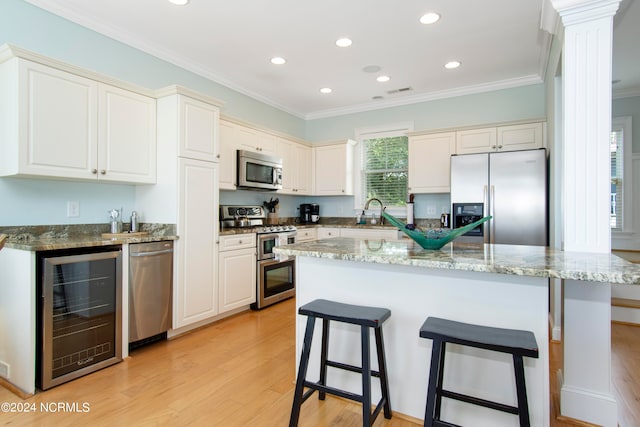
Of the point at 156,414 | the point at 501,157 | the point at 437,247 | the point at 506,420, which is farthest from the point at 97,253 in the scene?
the point at 501,157

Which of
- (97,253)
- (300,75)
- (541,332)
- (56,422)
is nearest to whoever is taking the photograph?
(541,332)

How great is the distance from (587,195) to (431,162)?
259 centimetres

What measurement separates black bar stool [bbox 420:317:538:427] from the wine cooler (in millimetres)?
2233

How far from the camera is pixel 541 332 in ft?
5.03

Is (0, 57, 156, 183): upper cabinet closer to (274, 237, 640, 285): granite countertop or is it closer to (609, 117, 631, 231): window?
(274, 237, 640, 285): granite countertop

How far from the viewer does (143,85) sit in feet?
10.8

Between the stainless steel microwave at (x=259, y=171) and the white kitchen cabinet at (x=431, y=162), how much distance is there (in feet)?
5.81

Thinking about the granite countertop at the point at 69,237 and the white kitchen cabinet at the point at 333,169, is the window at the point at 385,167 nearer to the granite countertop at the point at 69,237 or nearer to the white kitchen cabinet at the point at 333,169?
the white kitchen cabinet at the point at 333,169

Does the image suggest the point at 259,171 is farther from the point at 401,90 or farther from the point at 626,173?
the point at 626,173

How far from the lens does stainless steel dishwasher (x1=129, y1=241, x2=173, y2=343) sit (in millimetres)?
2688

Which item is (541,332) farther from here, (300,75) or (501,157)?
(300,75)

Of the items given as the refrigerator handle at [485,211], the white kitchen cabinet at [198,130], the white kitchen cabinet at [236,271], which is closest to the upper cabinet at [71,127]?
the white kitchen cabinet at [198,130]

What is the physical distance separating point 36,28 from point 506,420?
399cm

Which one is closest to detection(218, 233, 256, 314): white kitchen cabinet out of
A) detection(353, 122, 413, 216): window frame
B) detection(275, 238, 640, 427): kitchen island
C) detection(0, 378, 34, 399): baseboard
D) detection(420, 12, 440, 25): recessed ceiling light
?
detection(0, 378, 34, 399): baseboard
